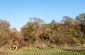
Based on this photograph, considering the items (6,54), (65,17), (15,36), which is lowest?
(6,54)

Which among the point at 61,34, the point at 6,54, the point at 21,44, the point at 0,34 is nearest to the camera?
the point at 6,54

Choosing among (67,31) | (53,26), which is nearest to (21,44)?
(67,31)

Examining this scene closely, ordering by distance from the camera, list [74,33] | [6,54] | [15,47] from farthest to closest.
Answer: [74,33] < [15,47] < [6,54]

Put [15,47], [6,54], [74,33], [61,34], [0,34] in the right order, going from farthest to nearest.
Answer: [74,33]
[61,34]
[15,47]
[0,34]
[6,54]

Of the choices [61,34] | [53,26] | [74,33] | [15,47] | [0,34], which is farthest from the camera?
[53,26]

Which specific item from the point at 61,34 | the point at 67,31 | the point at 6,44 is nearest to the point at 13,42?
the point at 6,44

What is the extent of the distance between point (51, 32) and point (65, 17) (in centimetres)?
1141

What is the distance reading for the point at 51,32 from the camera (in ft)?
141

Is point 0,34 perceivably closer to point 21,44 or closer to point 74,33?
point 21,44

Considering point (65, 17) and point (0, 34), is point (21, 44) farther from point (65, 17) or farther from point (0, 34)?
point (65, 17)

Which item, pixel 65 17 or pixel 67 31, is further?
pixel 65 17

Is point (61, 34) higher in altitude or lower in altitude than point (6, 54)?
higher

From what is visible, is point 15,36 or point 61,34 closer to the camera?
point 15,36

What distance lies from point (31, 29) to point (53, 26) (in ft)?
34.5
